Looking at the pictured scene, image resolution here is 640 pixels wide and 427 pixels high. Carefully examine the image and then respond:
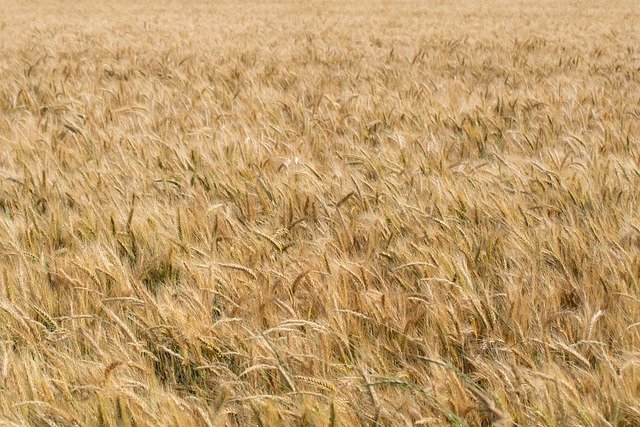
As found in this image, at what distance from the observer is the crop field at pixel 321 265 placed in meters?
1.03

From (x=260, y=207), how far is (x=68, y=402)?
3.51 feet

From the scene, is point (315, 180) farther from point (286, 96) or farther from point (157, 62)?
point (157, 62)

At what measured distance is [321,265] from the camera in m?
1.49

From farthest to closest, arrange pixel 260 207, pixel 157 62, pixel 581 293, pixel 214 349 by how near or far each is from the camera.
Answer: pixel 157 62 < pixel 260 207 < pixel 581 293 < pixel 214 349

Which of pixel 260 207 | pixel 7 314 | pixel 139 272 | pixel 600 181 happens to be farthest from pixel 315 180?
pixel 7 314

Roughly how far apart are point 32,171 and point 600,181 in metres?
1.85

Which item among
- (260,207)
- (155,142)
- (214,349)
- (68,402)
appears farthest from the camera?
(155,142)

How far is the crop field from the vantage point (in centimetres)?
103

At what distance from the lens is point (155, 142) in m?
2.71

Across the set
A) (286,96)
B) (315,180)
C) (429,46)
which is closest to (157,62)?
(286,96)

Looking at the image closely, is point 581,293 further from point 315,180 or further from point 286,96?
point 286,96

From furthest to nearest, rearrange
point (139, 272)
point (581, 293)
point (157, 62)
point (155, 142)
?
point (157, 62), point (155, 142), point (139, 272), point (581, 293)

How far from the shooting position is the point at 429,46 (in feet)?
23.3

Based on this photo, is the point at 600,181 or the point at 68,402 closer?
the point at 68,402
